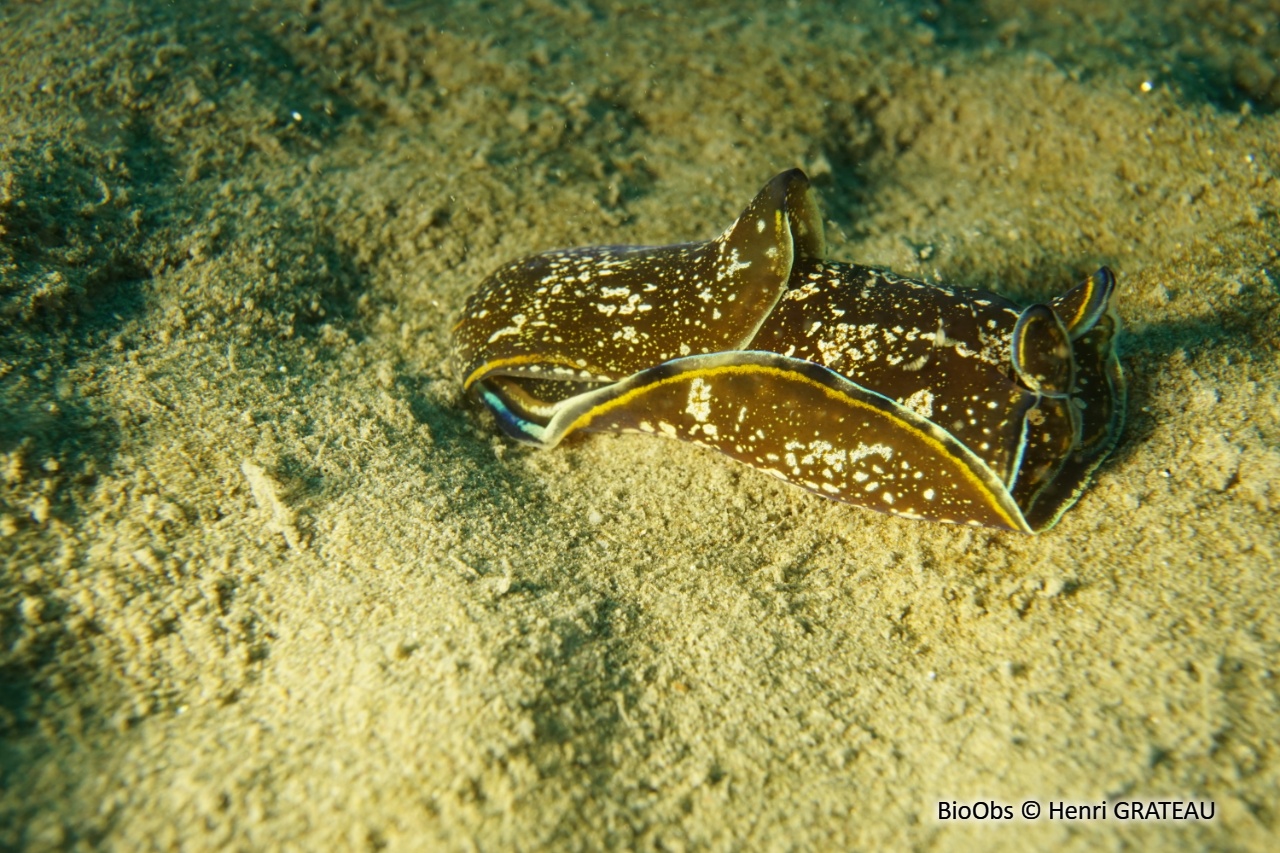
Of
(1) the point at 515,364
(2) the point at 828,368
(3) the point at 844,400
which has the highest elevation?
(1) the point at 515,364

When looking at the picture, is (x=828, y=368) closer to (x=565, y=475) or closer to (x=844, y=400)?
(x=844, y=400)

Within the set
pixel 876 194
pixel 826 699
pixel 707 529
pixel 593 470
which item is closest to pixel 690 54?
pixel 876 194

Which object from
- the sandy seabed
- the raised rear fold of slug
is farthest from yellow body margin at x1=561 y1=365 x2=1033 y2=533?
the sandy seabed

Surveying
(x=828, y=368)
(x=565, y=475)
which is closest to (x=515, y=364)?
(x=565, y=475)

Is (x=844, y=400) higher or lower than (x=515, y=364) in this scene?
lower

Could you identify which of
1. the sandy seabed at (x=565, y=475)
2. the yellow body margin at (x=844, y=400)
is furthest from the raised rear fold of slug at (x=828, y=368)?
the sandy seabed at (x=565, y=475)

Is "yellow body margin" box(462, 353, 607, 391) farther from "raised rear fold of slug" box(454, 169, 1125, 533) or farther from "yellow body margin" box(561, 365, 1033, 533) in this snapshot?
"yellow body margin" box(561, 365, 1033, 533)
